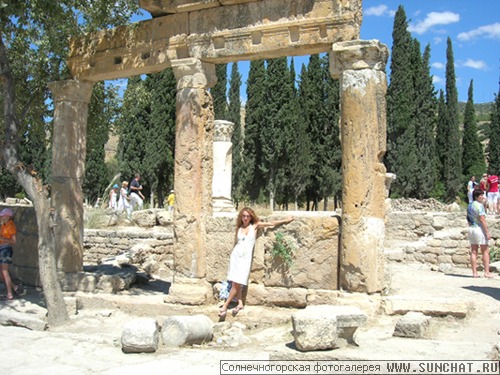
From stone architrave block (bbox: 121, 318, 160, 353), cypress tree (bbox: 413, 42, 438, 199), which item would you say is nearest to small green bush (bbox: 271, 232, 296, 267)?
stone architrave block (bbox: 121, 318, 160, 353)

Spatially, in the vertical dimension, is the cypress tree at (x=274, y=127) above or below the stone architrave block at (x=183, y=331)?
above

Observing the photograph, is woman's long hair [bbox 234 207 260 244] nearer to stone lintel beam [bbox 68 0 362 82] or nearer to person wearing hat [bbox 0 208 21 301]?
stone lintel beam [bbox 68 0 362 82]

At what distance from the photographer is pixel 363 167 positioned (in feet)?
24.1

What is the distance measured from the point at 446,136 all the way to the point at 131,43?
29.8 m

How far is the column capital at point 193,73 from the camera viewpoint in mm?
8578

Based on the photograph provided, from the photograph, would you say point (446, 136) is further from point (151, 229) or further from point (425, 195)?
point (151, 229)

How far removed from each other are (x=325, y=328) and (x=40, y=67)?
751cm

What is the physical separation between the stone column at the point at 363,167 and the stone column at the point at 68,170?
4890mm

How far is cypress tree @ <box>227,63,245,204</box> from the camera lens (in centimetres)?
3269

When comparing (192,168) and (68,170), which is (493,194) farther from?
(68,170)

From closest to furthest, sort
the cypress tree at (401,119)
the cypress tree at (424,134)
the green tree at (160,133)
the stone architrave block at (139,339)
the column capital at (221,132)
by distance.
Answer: the stone architrave block at (139,339), the column capital at (221,132), the green tree at (160,133), the cypress tree at (401,119), the cypress tree at (424,134)

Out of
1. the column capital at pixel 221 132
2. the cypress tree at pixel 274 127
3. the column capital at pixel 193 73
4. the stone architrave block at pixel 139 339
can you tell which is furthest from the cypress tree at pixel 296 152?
the stone architrave block at pixel 139 339

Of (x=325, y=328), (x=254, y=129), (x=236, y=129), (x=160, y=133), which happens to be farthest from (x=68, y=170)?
(x=236, y=129)

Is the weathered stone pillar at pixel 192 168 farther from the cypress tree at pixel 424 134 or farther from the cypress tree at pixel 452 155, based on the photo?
the cypress tree at pixel 452 155
